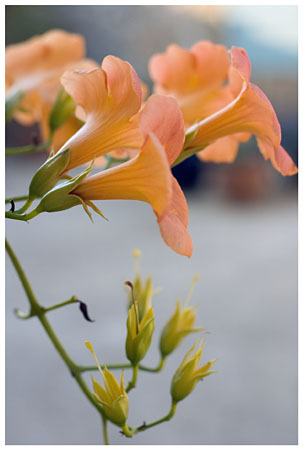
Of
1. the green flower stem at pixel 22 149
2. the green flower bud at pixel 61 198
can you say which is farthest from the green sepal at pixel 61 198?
the green flower stem at pixel 22 149

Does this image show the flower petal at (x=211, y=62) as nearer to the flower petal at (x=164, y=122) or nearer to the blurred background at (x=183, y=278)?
the blurred background at (x=183, y=278)

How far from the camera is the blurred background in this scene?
1.29 meters

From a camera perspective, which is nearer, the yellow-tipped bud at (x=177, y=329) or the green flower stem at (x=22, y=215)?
the green flower stem at (x=22, y=215)

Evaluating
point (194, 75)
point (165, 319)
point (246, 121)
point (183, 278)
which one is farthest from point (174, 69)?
point (183, 278)

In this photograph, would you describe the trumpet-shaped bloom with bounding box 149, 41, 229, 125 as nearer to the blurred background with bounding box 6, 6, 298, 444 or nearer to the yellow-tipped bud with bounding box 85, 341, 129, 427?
the blurred background with bounding box 6, 6, 298, 444

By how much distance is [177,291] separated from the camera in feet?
6.46

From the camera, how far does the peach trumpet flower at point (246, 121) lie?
20 centimetres

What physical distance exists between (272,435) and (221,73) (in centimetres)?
114

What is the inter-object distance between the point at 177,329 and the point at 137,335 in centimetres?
8

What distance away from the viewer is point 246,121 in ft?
0.73

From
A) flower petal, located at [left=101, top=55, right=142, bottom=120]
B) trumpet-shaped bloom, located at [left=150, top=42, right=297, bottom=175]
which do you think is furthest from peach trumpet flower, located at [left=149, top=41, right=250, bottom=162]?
flower petal, located at [left=101, top=55, right=142, bottom=120]

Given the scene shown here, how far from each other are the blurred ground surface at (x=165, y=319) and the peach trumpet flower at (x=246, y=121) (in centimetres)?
17

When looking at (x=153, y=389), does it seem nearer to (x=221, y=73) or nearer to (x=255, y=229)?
(x=221, y=73)

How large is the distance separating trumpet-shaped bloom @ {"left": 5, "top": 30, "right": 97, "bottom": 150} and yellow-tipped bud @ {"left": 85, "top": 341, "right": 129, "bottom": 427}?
0.57 feet
